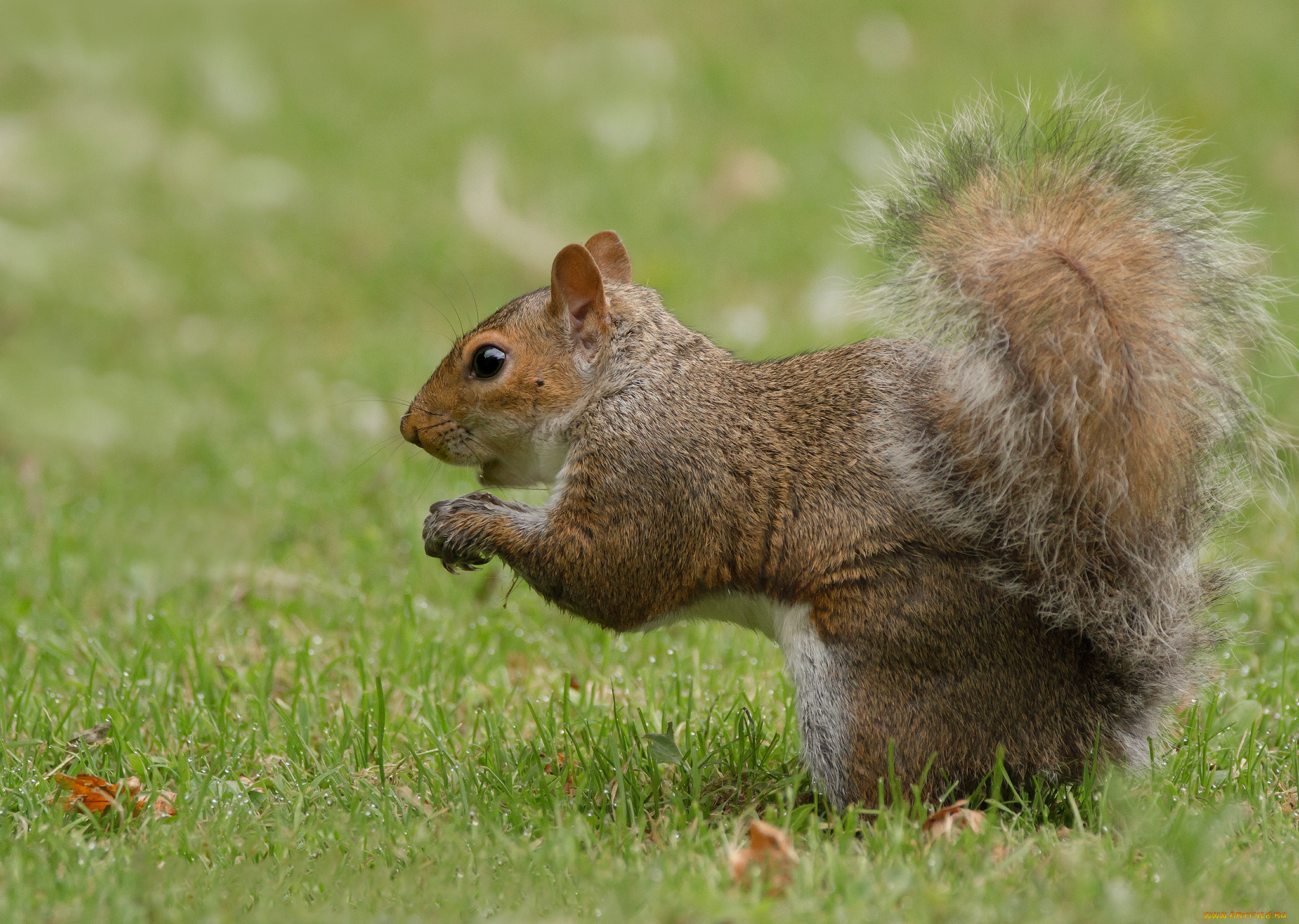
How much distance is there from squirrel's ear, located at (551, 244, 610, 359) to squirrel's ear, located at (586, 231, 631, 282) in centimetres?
23

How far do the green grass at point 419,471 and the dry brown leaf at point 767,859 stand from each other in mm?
30

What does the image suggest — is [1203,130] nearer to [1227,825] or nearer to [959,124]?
[959,124]

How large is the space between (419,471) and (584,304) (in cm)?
156

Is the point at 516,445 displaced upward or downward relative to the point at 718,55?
downward

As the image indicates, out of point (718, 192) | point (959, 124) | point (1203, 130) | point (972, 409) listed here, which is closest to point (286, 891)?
point (972, 409)

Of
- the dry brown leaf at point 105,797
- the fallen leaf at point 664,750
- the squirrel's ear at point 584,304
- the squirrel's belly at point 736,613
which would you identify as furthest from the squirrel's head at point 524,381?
the dry brown leaf at point 105,797

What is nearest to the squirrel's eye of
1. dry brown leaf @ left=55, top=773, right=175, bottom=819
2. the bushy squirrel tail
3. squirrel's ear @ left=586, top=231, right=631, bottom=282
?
squirrel's ear @ left=586, top=231, right=631, bottom=282

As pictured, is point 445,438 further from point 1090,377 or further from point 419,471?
point 419,471

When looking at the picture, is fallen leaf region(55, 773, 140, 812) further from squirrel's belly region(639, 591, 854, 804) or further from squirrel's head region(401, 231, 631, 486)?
squirrel's belly region(639, 591, 854, 804)

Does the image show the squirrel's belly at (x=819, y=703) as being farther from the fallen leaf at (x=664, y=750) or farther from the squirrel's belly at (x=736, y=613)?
the fallen leaf at (x=664, y=750)

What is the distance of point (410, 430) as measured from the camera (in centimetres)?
231

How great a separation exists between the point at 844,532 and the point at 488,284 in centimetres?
371

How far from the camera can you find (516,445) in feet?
7.48

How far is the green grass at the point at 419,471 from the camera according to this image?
178cm
